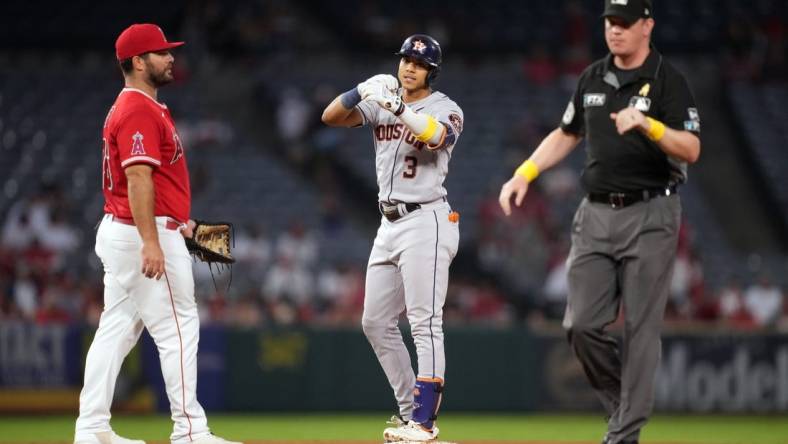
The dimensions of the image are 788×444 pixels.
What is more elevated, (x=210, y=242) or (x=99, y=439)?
(x=210, y=242)

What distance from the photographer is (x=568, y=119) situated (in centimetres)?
596

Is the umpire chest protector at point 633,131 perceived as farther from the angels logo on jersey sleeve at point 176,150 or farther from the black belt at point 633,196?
the angels logo on jersey sleeve at point 176,150

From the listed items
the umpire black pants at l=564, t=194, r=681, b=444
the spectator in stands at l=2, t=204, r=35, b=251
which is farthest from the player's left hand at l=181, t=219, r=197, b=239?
the spectator in stands at l=2, t=204, r=35, b=251

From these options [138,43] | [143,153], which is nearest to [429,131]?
[143,153]

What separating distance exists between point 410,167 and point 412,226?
319mm

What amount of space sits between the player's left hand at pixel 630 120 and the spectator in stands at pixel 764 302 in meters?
8.85

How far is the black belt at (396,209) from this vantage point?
6516 millimetres

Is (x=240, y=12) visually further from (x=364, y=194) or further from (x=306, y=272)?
Answer: (x=306, y=272)

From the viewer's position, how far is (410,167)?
257 inches

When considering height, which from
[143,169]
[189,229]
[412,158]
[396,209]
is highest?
[412,158]

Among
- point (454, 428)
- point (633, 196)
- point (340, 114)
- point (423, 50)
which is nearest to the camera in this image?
point (633, 196)

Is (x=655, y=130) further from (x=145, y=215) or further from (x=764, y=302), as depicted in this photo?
(x=764, y=302)

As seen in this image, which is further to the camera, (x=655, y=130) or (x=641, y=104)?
(x=641, y=104)

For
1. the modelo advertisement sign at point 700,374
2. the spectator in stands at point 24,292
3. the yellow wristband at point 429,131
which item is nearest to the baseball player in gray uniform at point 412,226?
the yellow wristband at point 429,131
